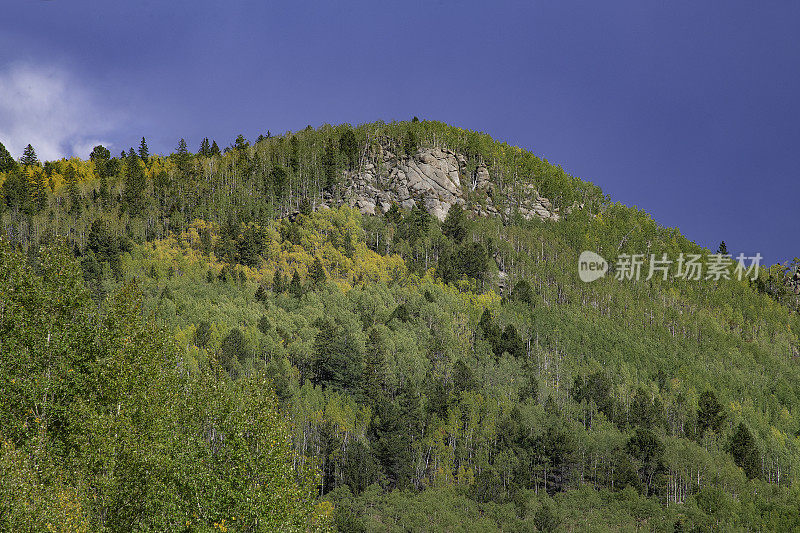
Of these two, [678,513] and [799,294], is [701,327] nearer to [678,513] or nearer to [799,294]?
[799,294]

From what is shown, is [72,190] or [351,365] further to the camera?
[72,190]

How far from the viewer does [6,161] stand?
190 meters

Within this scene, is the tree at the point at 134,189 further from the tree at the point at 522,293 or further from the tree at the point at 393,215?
the tree at the point at 522,293

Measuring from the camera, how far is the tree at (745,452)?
10516 cm

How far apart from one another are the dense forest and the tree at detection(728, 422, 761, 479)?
1.28 feet

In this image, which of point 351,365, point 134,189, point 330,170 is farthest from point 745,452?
point 134,189

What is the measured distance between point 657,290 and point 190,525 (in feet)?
552

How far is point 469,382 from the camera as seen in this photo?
366 feet

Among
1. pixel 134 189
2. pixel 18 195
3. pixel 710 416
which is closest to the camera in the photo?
pixel 710 416

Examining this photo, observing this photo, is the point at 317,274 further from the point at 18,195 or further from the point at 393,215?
the point at 18,195

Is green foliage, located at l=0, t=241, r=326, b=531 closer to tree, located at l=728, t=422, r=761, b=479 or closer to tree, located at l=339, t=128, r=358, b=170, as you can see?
tree, located at l=728, t=422, r=761, b=479

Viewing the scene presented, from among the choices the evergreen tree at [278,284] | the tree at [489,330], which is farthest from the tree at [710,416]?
the evergreen tree at [278,284]

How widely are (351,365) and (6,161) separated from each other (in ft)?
497

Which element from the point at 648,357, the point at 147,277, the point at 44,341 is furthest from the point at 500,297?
the point at 44,341
